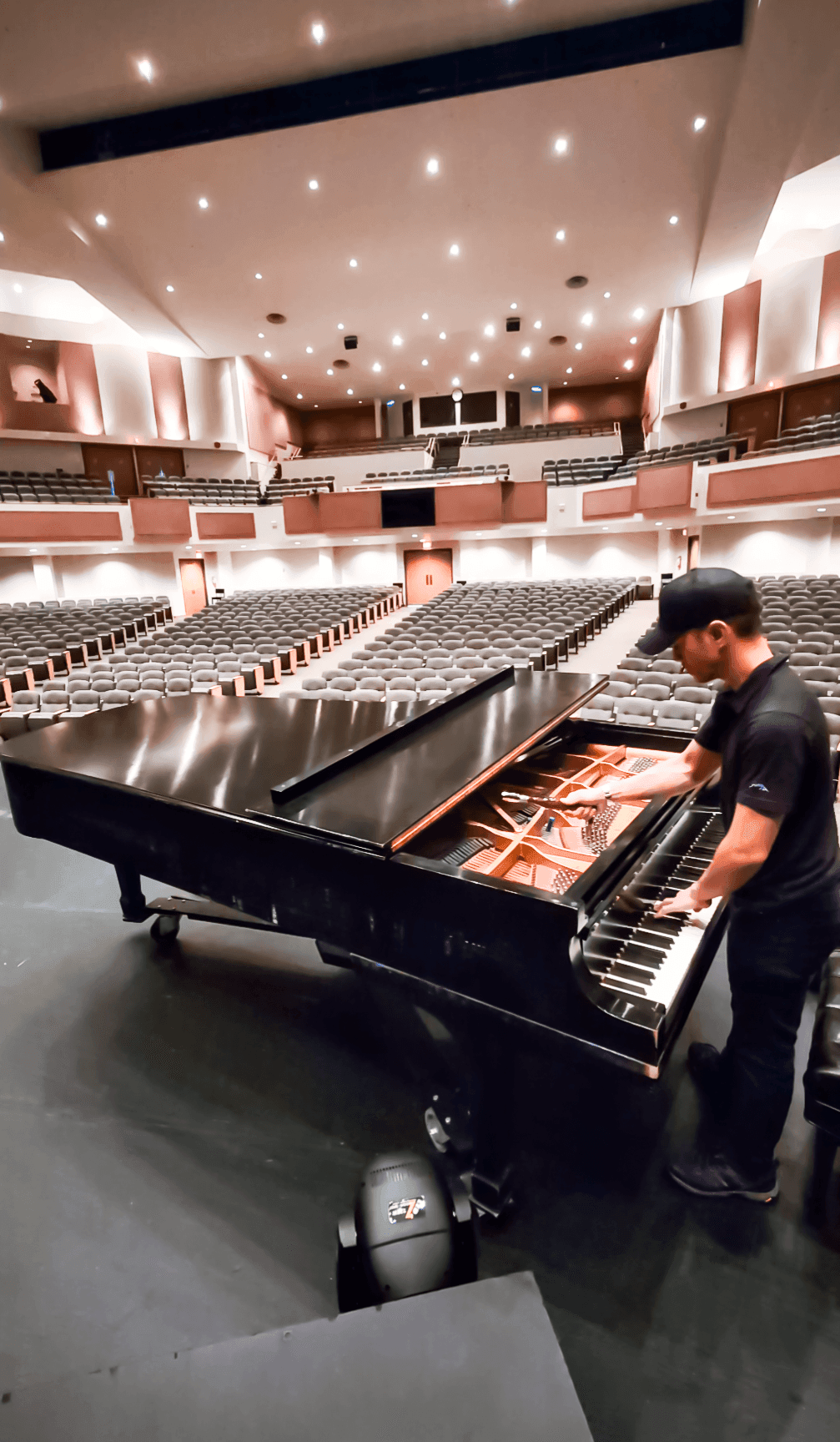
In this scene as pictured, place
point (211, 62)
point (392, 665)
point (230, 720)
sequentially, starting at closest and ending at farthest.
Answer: point (230, 720)
point (392, 665)
point (211, 62)

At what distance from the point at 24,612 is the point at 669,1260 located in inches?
557

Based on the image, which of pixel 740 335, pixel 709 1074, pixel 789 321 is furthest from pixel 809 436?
pixel 709 1074

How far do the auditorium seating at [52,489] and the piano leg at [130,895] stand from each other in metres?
13.6

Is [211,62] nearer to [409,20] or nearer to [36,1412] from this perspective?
[409,20]

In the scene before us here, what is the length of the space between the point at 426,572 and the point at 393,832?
15.6 m

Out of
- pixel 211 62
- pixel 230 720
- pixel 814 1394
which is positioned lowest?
pixel 814 1394

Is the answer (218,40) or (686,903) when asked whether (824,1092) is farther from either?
(218,40)

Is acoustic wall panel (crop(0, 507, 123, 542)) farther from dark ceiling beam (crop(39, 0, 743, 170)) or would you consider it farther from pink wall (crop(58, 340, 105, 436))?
dark ceiling beam (crop(39, 0, 743, 170))

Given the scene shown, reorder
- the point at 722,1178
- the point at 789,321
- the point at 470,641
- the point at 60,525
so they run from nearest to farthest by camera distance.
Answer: the point at 722,1178 → the point at 470,641 → the point at 789,321 → the point at 60,525

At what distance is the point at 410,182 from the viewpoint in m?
10.1

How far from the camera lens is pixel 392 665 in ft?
25.7

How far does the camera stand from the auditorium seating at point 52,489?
→ 13547 millimetres

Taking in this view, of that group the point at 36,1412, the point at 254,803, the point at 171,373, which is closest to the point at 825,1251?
the point at 36,1412

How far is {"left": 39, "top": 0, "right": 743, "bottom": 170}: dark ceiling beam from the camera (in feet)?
26.7
